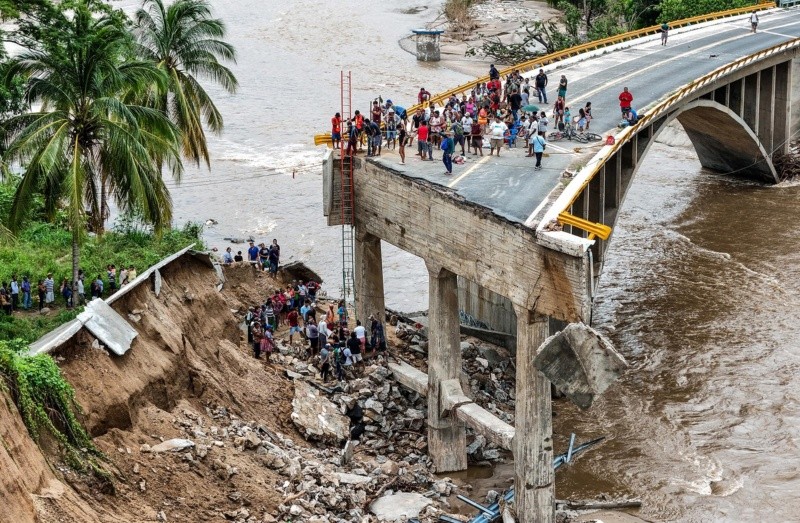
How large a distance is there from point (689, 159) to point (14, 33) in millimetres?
45181

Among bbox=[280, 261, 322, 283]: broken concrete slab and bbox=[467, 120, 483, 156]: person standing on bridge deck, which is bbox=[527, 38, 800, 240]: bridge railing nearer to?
bbox=[467, 120, 483, 156]: person standing on bridge deck

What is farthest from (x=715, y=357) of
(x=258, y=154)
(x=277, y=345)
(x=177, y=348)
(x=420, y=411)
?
(x=258, y=154)

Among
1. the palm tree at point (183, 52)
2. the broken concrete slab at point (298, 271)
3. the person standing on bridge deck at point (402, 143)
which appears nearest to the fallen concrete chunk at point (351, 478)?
the person standing on bridge deck at point (402, 143)

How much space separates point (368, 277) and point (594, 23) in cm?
5679

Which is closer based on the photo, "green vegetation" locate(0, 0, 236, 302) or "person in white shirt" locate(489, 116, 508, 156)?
"green vegetation" locate(0, 0, 236, 302)

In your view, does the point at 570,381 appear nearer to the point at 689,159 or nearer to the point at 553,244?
the point at 553,244

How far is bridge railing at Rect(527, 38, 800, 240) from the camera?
28531mm

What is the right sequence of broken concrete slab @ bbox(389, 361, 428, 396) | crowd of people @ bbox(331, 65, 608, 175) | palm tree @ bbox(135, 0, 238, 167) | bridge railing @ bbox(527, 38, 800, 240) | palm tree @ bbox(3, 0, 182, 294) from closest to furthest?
bridge railing @ bbox(527, 38, 800, 240) < palm tree @ bbox(3, 0, 182, 294) < broken concrete slab @ bbox(389, 361, 428, 396) < crowd of people @ bbox(331, 65, 608, 175) < palm tree @ bbox(135, 0, 238, 167)

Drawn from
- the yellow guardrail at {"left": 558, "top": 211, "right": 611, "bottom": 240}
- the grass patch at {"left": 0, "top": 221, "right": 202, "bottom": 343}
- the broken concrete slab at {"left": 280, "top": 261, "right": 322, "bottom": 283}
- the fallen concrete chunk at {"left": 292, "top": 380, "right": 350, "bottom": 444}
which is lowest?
the fallen concrete chunk at {"left": 292, "top": 380, "right": 350, "bottom": 444}

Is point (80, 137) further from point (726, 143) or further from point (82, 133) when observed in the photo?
point (726, 143)

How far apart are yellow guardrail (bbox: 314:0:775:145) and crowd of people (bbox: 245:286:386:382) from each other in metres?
5.20

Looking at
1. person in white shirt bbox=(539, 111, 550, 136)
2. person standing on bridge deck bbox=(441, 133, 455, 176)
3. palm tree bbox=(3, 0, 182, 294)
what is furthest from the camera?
person in white shirt bbox=(539, 111, 550, 136)

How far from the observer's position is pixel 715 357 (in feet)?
135

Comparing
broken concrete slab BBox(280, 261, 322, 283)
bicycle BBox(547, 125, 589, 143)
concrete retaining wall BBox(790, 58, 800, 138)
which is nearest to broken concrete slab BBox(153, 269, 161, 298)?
broken concrete slab BBox(280, 261, 322, 283)
